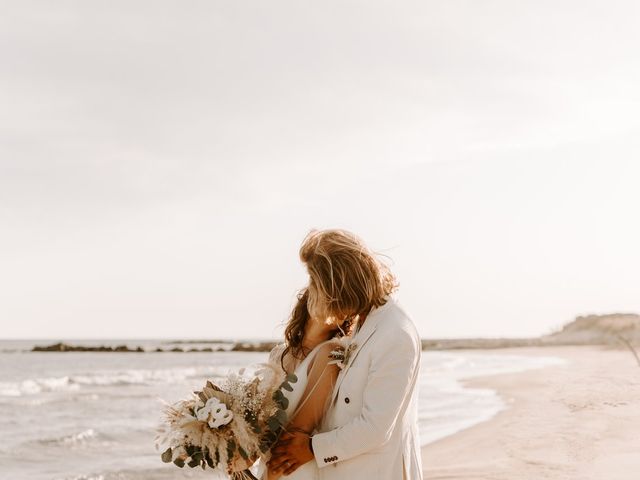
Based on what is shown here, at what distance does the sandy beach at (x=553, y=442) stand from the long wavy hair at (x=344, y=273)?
5.14m

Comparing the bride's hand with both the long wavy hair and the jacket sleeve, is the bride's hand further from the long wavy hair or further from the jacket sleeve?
the long wavy hair

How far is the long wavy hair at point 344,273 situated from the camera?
129 inches

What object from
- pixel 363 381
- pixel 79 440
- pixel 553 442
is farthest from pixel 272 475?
pixel 79 440

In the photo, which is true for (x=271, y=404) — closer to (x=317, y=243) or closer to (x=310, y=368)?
(x=310, y=368)

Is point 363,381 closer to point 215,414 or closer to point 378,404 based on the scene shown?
point 378,404

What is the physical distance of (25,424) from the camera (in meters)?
15.6

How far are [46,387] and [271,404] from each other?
25.3m

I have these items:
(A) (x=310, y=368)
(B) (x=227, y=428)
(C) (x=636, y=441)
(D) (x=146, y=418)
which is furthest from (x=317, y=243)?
(D) (x=146, y=418)

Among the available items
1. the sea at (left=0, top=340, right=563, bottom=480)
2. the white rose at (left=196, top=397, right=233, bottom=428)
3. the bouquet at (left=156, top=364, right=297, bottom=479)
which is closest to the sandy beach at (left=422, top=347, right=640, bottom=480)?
the sea at (left=0, top=340, right=563, bottom=480)

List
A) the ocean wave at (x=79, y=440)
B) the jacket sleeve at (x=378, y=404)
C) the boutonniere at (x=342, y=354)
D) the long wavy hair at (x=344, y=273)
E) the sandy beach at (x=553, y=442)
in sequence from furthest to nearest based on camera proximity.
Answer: the ocean wave at (x=79, y=440)
the sandy beach at (x=553, y=442)
the boutonniere at (x=342, y=354)
the long wavy hair at (x=344, y=273)
the jacket sleeve at (x=378, y=404)

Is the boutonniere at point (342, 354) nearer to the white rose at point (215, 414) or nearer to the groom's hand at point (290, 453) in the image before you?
the groom's hand at point (290, 453)

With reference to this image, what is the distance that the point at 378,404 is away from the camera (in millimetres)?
3172

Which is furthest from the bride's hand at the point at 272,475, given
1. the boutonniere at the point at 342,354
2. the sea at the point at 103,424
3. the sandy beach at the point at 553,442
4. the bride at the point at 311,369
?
the sandy beach at the point at 553,442

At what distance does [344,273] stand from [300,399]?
0.60m
